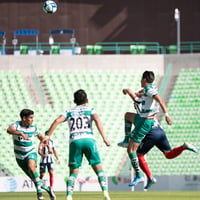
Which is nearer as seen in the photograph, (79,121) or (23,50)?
(79,121)

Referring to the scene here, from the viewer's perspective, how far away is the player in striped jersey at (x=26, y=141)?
13188mm

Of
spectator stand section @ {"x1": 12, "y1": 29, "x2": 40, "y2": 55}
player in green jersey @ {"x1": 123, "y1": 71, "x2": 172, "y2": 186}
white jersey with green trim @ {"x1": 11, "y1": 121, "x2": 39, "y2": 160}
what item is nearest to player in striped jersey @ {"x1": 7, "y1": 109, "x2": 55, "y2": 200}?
white jersey with green trim @ {"x1": 11, "y1": 121, "x2": 39, "y2": 160}

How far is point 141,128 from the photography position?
1363 centimetres

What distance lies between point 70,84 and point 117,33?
485 centimetres

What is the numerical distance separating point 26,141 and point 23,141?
0.19ft

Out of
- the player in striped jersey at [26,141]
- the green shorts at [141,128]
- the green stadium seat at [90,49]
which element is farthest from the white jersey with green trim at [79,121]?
the green stadium seat at [90,49]

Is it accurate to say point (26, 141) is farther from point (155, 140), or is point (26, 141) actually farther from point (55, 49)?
point (55, 49)

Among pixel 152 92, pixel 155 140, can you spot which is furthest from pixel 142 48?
pixel 152 92

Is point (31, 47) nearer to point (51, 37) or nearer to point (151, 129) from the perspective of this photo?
point (51, 37)

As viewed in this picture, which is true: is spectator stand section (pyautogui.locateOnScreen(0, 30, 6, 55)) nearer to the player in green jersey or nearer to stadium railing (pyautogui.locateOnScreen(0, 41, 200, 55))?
stadium railing (pyautogui.locateOnScreen(0, 41, 200, 55))

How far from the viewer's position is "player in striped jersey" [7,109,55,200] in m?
13.2

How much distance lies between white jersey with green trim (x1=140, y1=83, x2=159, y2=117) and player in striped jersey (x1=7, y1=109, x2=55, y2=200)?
6.77 ft

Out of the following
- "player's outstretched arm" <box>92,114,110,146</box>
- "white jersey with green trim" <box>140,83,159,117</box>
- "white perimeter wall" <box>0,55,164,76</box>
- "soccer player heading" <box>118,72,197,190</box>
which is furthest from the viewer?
"white perimeter wall" <box>0,55,164,76</box>

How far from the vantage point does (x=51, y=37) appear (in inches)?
1250
